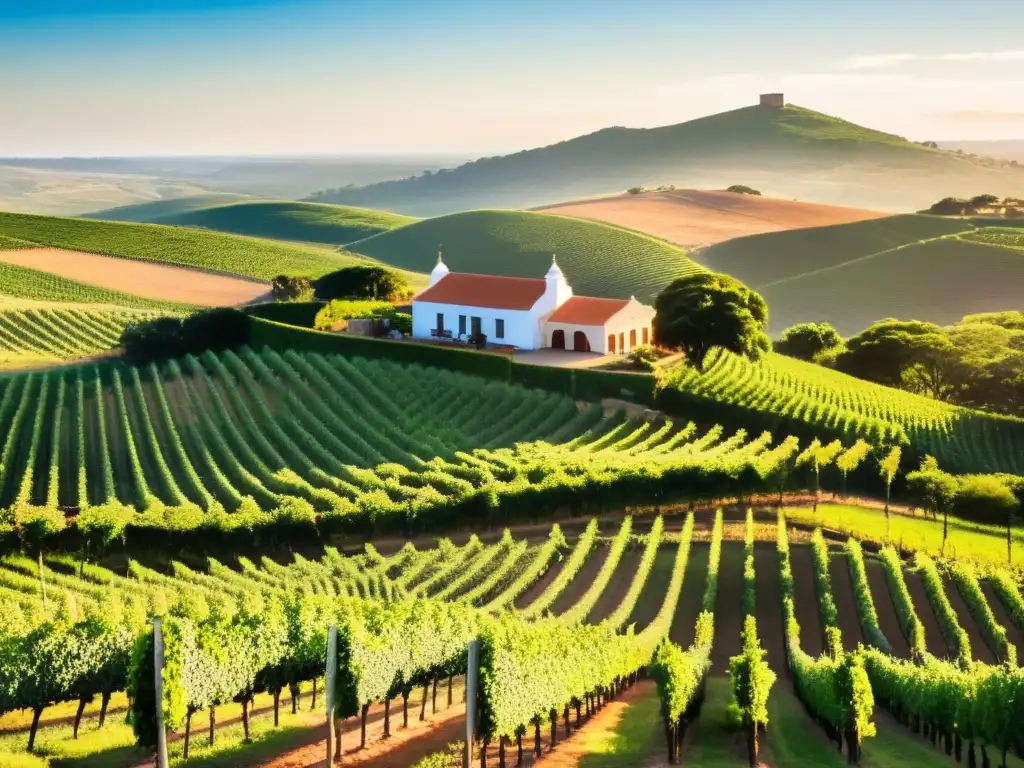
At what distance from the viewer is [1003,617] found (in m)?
29.6

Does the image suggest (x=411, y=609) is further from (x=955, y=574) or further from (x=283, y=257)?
(x=283, y=257)

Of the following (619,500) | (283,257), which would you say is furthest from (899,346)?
(283,257)

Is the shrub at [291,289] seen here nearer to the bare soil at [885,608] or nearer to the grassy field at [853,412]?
the grassy field at [853,412]

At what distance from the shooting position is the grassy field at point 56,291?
78.6 meters

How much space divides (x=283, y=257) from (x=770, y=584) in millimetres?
85730

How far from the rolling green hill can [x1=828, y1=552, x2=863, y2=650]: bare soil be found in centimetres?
5676

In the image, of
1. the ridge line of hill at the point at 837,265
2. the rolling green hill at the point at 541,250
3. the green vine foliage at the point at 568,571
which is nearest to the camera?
the green vine foliage at the point at 568,571

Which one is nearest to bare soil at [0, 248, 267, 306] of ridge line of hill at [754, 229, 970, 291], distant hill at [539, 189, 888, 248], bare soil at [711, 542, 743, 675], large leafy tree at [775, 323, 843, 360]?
large leafy tree at [775, 323, 843, 360]

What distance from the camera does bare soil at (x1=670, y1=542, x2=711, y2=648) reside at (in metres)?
29.1

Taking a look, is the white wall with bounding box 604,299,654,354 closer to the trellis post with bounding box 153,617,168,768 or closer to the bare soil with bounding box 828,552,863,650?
the bare soil with bounding box 828,552,863,650

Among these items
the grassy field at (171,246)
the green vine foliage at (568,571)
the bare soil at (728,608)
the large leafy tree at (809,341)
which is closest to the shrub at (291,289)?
the grassy field at (171,246)

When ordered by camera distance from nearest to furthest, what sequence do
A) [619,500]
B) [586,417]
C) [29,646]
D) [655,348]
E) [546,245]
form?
[29,646]
[619,500]
[586,417]
[655,348]
[546,245]

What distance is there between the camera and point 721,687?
25.3m

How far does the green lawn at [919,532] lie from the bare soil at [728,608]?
14.0ft
